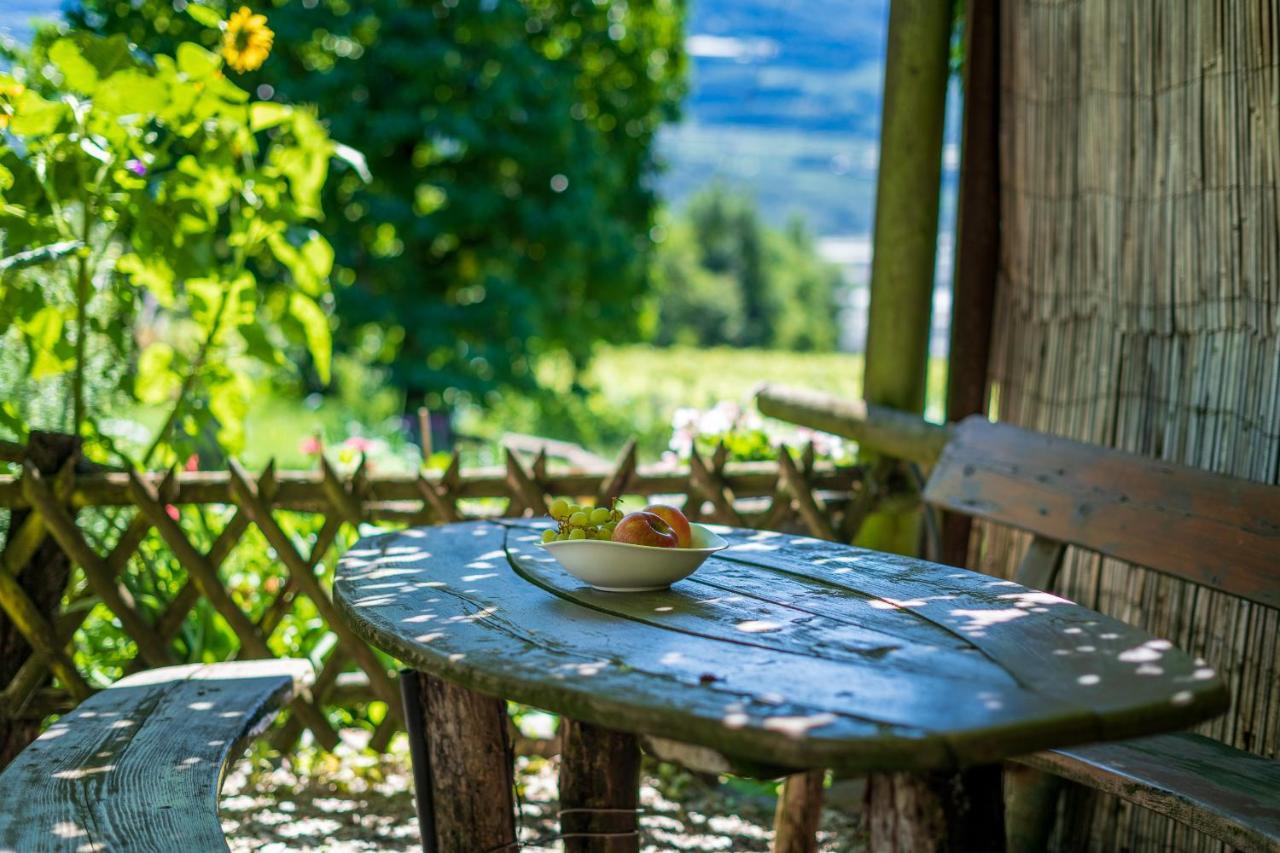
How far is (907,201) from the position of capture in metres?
3.50

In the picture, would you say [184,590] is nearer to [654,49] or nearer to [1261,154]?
[1261,154]

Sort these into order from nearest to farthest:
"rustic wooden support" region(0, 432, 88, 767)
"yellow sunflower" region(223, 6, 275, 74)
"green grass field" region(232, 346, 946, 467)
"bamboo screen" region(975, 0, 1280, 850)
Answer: "bamboo screen" region(975, 0, 1280, 850)
"rustic wooden support" region(0, 432, 88, 767)
"yellow sunflower" region(223, 6, 275, 74)
"green grass field" region(232, 346, 946, 467)

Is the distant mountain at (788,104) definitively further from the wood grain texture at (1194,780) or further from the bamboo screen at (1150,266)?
the wood grain texture at (1194,780)

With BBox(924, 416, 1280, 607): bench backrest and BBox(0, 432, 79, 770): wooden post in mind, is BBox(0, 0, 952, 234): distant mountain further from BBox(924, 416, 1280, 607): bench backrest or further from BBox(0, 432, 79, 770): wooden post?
BBox(0, 432, 79, 770): wooden post

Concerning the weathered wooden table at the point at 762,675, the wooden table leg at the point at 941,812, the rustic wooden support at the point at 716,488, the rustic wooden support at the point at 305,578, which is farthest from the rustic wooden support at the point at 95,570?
the wooden table leg at the point at 941,812

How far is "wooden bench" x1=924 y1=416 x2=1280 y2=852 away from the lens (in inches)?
76.6

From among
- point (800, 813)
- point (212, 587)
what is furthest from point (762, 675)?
point (212, 587)

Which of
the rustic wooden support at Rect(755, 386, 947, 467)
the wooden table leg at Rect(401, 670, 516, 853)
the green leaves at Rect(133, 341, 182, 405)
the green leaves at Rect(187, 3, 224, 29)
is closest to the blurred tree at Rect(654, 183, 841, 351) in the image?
the rustic wooden support at Rect(755, 386, 947, 467)

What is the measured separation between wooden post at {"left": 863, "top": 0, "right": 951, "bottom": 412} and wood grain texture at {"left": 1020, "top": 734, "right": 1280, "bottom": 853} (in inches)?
59.3

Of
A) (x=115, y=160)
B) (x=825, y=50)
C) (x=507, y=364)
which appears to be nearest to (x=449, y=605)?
(x=115, y=160)

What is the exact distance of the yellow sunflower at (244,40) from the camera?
324 cm

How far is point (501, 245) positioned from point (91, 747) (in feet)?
29.8

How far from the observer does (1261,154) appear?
2.48 meters

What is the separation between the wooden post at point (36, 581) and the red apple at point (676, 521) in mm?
1860
